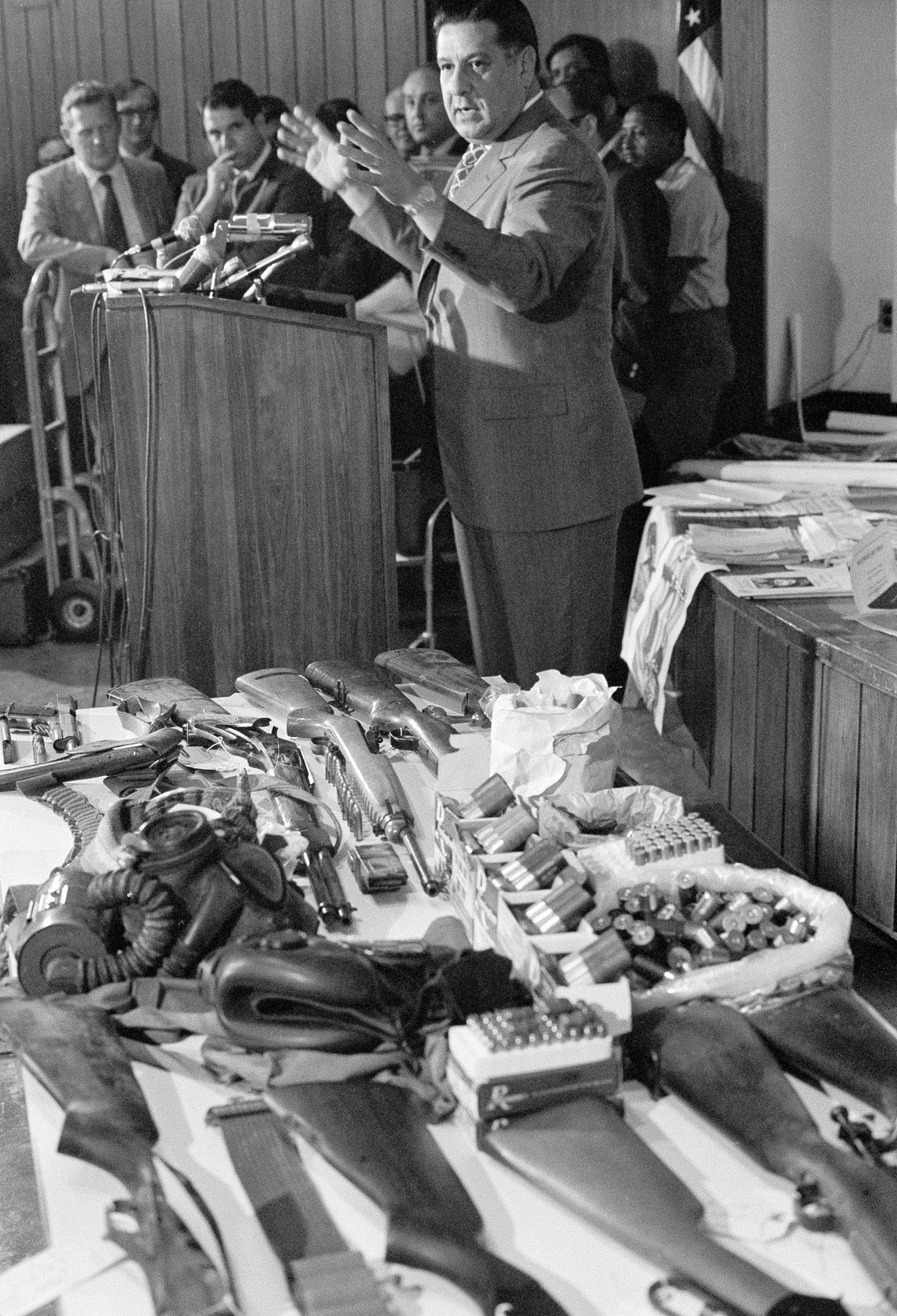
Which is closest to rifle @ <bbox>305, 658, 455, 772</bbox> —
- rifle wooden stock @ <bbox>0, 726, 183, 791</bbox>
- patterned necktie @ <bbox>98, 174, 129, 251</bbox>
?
rifle wooden stock @ <bbox>0, 726, 183, 791</bbox>

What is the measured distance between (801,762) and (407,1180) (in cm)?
149

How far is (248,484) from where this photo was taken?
8.52ft

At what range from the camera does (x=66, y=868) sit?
4.33 feet

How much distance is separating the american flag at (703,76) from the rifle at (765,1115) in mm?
4724

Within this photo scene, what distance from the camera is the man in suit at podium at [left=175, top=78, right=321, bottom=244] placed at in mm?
5043

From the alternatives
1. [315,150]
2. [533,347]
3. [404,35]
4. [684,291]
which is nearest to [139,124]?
[404,35]

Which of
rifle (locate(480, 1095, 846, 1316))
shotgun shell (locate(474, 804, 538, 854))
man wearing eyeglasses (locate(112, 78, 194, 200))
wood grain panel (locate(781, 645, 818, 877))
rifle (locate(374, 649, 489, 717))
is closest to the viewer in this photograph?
rifle (locate(480, 1095, 846, 1316))

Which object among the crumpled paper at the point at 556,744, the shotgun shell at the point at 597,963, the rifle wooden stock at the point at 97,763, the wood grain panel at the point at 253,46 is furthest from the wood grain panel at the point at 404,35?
the shotgun shell at the point at 597,963

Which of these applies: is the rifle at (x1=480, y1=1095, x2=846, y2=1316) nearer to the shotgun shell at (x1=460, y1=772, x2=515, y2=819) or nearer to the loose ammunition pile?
the loose ammunition pile

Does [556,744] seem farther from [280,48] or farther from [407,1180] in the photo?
[280,48]

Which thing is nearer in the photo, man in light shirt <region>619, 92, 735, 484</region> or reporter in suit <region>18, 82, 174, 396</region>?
man in light shirt <region>619, 92, 735, 484</region>

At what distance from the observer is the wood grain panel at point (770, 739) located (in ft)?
7.75

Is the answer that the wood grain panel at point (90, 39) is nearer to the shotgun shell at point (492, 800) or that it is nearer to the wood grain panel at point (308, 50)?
the wood grain panel at point (308, 50)

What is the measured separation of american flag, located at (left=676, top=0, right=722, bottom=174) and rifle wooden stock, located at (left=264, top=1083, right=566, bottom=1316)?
484 cm
